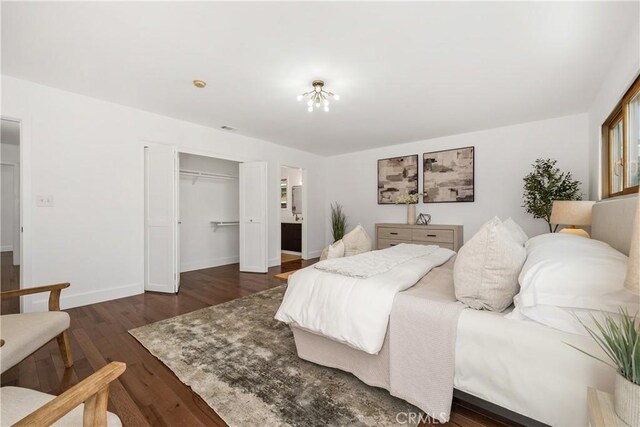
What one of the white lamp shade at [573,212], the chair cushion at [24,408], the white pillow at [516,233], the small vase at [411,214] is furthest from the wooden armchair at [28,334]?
the small vase at [411,214]

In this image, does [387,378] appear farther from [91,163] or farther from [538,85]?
[91,163]

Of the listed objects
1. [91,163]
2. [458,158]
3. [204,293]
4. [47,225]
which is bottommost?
[204,293]

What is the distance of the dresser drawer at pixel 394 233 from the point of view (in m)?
5.03

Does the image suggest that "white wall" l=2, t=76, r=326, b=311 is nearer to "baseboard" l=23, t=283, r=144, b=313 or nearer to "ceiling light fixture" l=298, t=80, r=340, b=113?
"baseboard" l=23, t=283, r=144, b=313

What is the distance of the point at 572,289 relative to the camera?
1.15 meters

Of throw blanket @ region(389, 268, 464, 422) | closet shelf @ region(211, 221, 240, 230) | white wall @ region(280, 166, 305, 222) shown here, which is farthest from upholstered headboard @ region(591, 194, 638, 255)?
white wall @ region(280, 166, 305, 222)

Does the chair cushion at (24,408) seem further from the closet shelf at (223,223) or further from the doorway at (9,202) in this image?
the doorway at (9,202)

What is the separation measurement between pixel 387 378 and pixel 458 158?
4262 millimetres

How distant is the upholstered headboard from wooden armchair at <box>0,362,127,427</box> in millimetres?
2466

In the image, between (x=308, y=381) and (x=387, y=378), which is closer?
(x=387, y=378)

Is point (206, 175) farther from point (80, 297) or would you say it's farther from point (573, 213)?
point (573, 213)

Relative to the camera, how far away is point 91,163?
129 inches

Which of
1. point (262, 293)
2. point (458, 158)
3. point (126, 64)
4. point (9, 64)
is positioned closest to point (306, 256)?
point (262, 293)

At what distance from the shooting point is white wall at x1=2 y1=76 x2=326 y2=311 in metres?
2.90
